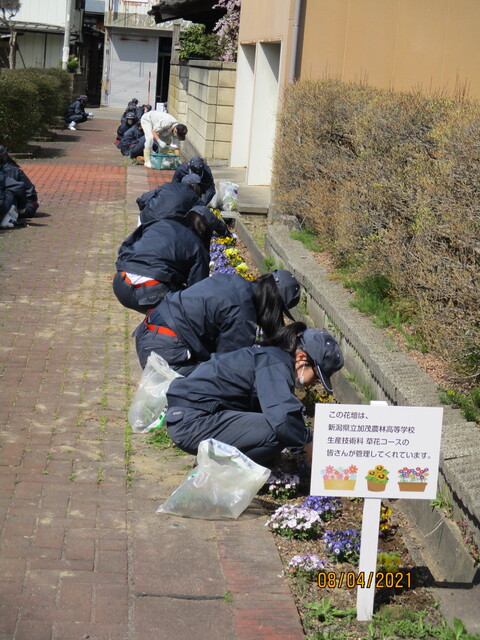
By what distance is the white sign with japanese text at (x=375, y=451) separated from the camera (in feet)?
12.7

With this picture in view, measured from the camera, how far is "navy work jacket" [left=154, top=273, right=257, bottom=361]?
19.6 feet

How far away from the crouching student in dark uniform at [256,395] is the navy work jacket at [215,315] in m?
0.62

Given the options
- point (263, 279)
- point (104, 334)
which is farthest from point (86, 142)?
point (263, 279)

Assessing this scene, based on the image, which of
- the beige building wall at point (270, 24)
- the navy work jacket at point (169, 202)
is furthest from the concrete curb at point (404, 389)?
the beige building wall at point (270, 24)

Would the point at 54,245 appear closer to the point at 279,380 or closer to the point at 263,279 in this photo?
the point at 263,279

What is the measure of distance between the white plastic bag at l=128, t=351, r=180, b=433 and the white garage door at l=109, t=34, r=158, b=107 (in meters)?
46.7

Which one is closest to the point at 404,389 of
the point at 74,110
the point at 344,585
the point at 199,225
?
the point at 344,585

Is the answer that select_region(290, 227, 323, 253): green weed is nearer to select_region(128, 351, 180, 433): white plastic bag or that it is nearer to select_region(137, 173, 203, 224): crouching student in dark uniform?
select_region(137, 173, 203, 224): crouching student in dark uniform

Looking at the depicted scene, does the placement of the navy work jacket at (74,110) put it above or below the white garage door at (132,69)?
below

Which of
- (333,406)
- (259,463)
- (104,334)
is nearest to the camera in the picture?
(333,406)

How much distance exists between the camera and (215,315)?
19.8 feet

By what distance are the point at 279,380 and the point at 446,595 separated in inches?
54.8

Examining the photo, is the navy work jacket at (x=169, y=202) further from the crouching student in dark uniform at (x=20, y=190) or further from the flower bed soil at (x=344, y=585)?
the flower bed soil at (x=344, y=585)

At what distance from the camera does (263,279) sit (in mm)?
6008
